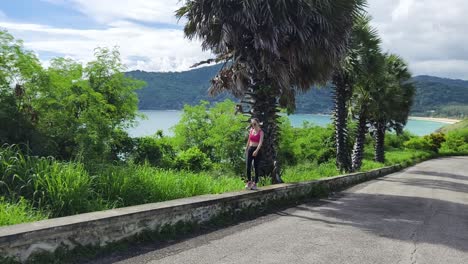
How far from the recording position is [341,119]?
21.7m

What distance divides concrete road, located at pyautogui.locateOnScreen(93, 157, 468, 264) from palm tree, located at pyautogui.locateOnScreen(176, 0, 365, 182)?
3.04 meters

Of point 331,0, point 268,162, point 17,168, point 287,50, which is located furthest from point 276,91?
point 17,168

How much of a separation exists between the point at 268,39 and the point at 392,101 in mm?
21579

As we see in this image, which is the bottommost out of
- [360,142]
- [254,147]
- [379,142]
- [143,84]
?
[379,142]

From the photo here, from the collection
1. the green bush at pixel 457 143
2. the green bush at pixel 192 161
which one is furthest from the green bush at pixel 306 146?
the green bush at pixel 457 143

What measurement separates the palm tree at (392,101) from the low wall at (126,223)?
2231 centimetres

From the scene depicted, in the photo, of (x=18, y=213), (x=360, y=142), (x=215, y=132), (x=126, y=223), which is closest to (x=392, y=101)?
(x=360, y=142)

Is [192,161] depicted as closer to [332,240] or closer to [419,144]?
[332,240]

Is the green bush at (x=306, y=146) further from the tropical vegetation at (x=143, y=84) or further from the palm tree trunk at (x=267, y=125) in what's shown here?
the palm tree trunk at (x=267, y=125)

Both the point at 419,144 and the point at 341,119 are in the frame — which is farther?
the point at 419,144

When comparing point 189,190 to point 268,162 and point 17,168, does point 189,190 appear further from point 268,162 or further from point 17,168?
point 268,162

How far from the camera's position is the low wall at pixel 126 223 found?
4.59 meters

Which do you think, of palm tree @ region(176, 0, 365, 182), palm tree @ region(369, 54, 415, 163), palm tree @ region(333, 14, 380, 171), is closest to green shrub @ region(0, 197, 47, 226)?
palm tree @ region(176, 0, 365, 182)

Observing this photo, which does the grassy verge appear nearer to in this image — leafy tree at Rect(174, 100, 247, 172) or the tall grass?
the tall grass
